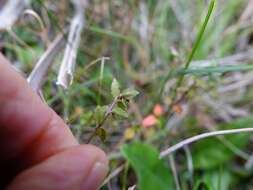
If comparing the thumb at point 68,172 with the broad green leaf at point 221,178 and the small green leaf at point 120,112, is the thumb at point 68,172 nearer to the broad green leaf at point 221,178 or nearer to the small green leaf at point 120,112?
the small green leaf at point 120,112

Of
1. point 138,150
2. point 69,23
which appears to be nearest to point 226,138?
point 138,150

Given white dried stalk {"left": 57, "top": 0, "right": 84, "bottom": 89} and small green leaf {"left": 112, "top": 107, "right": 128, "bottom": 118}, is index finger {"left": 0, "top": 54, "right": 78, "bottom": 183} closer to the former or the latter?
small green leaf {"left": 112, "top": 107, "right": 128, "bottom": 118}

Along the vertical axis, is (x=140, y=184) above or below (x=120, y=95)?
below

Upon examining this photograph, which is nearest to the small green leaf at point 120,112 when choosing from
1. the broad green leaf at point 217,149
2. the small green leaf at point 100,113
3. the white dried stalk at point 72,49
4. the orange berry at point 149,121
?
the small green leaf at point 100,113

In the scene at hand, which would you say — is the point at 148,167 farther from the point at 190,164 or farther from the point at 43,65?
the point at 43,65

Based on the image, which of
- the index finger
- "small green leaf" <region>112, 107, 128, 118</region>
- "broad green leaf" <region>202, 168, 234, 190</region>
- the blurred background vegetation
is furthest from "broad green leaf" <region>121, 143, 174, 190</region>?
the index finger

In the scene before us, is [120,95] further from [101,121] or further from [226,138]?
[226,138]
